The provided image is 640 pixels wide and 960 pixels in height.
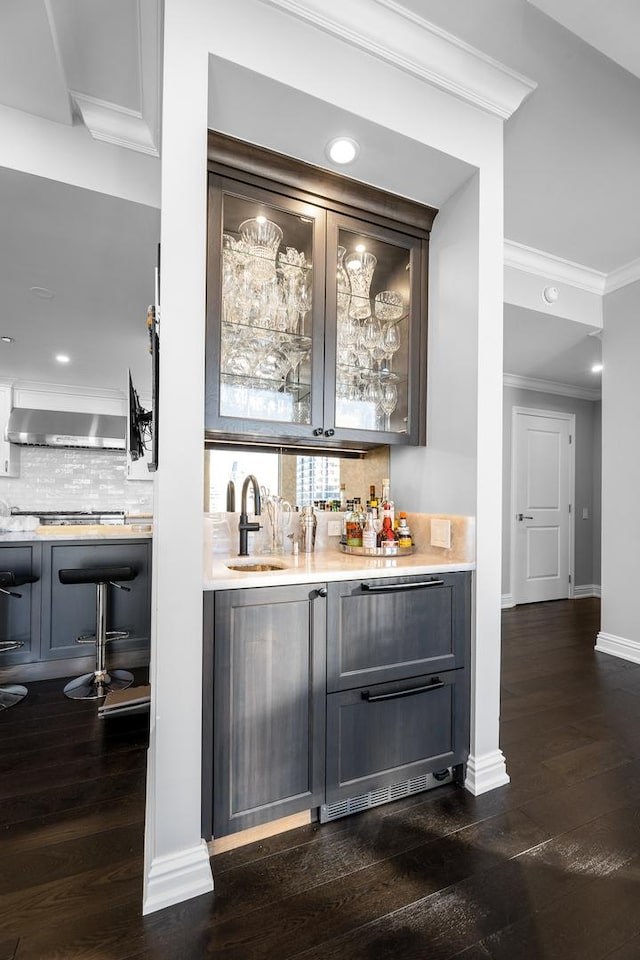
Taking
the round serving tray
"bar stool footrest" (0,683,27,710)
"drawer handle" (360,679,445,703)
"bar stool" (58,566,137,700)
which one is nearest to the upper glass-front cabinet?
the round serving tray

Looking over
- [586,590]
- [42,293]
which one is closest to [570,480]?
[586,590]

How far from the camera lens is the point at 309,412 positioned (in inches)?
77.2

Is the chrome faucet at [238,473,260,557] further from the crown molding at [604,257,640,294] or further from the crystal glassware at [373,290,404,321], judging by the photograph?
the crown molding at [604,257,640,294]

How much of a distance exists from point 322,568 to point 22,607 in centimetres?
232

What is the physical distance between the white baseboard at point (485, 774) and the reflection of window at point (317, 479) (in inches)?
52.4

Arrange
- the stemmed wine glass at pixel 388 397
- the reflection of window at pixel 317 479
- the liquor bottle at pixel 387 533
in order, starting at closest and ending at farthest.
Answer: the liquor bottle at pixel 387 533
the stemmed wine glass at pixel 388 397
the reflection of window at pixel 317 479

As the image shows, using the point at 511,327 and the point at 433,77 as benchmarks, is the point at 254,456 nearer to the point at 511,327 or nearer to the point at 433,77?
the point at 433,77

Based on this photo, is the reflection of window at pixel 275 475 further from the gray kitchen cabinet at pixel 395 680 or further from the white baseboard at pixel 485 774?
the white baseboard at pixel 485 774

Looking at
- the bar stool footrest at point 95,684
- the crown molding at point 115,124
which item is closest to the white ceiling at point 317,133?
the crown molding at point 115,124

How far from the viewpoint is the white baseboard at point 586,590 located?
17.8ft

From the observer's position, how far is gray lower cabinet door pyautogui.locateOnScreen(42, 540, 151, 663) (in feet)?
9.87

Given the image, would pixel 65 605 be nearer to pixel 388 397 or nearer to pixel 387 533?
pixel 387 533

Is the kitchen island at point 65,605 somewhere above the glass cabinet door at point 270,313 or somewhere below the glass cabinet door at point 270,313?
below

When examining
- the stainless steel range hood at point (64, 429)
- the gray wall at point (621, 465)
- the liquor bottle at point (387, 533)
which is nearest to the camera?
the liquor bottle at point (387, 533)
